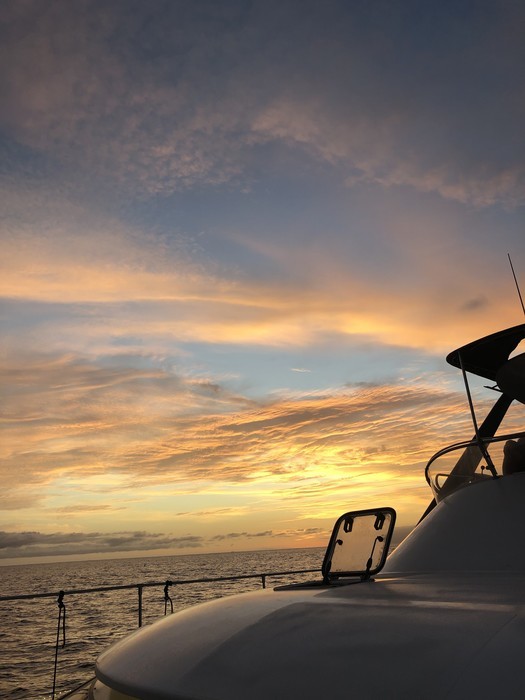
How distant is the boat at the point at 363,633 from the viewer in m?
1.76

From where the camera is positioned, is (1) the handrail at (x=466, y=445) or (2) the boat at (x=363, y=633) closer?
(2) the boat at (x=363, y=633)

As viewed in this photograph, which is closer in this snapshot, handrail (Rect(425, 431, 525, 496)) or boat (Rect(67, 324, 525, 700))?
boat (Rect(67, 324, 525, 700))

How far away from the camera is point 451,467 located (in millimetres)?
4848

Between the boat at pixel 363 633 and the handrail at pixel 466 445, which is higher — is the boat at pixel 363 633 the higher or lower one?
the lower one

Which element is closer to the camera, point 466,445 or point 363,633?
point 363,633

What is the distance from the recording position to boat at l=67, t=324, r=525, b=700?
1757 millimetres

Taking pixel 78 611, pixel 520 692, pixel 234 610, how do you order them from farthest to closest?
pixel 78 611 → pixel 234 610 → pixel 520 692

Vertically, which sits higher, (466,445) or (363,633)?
(466,445)

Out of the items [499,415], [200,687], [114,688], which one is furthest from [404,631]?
[499,415]

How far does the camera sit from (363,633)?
2043mm

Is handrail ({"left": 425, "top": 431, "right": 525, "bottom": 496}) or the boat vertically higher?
handrail ({"left": 425, "top": 431, "right": 525, "bottom": 496})

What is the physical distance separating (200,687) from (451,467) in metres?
3.38

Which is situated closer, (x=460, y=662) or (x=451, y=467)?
(x=460, y=662)

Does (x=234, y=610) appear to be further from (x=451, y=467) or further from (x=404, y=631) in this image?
(x=451, y=467)
